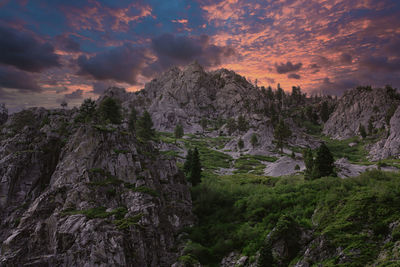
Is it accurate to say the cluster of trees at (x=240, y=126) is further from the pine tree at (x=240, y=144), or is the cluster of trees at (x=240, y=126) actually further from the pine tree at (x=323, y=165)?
the pine tree at (x=323, y=165)

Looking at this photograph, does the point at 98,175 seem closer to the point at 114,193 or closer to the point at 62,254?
the point at 114,193

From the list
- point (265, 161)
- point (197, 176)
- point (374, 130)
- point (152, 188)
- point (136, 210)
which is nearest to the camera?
point (136, 210)

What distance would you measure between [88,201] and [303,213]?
26320mm

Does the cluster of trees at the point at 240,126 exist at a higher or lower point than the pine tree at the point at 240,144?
higher

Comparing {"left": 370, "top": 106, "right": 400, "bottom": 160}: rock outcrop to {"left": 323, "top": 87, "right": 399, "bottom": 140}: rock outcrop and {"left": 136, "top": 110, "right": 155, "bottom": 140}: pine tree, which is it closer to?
{"left": 323, "top": 87, "right": 399, "bottom": 140}: rock outcrop

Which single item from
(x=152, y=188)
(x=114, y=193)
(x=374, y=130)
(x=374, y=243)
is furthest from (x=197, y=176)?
(x=374, y=130)

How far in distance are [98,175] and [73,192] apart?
3.85m

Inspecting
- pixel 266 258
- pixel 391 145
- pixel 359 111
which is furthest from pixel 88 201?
pixel 359 111

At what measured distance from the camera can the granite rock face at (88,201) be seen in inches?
885

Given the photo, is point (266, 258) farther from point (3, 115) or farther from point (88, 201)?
point (3, 115)

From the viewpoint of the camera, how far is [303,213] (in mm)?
26109

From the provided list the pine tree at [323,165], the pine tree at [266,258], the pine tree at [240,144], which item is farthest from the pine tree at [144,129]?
the pine tree at [266,258]

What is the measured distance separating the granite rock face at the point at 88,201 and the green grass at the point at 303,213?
3743mm

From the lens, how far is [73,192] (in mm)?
28562
